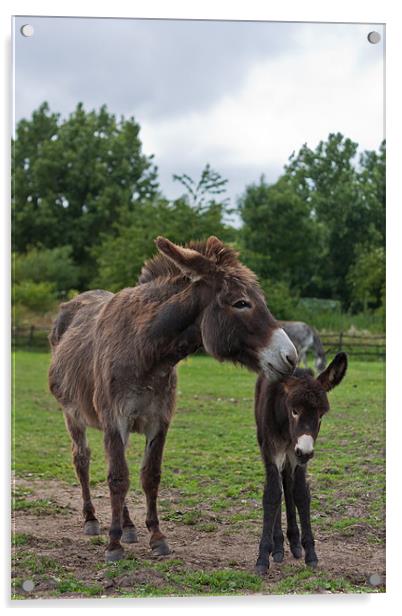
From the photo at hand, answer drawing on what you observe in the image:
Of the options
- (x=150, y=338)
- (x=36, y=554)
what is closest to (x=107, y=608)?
(x=36, y=554)

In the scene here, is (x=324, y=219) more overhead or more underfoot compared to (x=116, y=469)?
more overhead

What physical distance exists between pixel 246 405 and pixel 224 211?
1929 millimetres

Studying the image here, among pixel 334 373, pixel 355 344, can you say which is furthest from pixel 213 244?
pixel 355 344

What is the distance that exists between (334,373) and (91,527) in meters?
2.02

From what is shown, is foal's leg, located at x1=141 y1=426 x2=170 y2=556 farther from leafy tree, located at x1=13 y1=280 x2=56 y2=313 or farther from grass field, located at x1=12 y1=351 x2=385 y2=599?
leafy tree, located at x1=13 y1=280 x2=56 y2=313

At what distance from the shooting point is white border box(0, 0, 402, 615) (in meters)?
4.50

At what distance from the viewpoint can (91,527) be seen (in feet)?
17.3

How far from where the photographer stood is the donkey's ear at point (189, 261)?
4.22 metres

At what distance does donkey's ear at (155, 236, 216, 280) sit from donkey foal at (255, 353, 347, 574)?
719 mm

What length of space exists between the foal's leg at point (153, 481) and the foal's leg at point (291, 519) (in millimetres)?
755

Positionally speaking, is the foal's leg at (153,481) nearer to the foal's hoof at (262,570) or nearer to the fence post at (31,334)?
the foal's hoof at (262,570)

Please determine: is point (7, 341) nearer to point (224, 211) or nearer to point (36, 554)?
point (36, 554)

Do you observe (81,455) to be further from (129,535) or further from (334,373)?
(334,373)

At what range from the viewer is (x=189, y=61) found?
17.2ft
